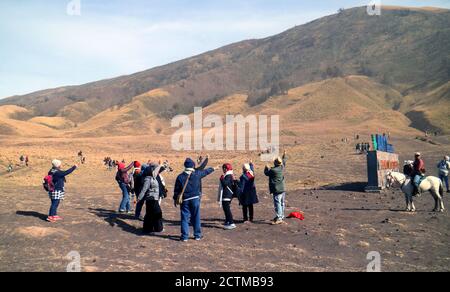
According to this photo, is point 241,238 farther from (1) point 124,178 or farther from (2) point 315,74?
(2) point 315,74

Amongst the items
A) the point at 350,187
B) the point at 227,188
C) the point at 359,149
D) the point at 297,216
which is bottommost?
the point at 297,216

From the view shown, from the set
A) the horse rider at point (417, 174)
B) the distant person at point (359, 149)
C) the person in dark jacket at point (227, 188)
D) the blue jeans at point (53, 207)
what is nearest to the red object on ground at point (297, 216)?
the person in dark jacket at point (227, 188)

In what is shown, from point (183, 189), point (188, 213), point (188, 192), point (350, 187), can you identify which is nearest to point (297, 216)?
point (188, 213)

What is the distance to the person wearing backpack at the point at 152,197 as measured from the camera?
11211 mm

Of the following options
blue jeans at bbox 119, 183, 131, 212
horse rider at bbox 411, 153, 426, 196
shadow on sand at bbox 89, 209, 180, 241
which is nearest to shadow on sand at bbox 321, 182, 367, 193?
horse rider at bbox 411, 153, 426, 196

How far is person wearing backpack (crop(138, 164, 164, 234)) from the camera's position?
36.8ft

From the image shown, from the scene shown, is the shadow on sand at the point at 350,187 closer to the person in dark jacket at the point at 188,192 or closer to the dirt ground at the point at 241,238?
the dirt ground at the point at 241,238

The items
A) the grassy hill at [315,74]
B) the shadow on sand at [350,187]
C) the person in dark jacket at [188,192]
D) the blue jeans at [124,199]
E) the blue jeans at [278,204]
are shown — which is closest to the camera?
the person in dark jacket at [188,192]

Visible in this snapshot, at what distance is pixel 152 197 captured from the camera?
36.8ft

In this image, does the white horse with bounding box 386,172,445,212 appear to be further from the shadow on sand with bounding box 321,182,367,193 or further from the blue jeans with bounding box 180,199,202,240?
the blue jeans with bounding box 180,199,202,240

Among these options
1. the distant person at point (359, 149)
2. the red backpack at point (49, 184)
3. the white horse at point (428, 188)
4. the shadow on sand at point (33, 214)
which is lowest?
the shadow on sand at point (33, 214)

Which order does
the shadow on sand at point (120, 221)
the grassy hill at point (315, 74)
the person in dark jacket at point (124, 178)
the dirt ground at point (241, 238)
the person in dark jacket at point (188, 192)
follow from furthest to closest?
the grassy hill at point (315, 74) → the person in dark jacket at point (124, 178) → the shadow on sand at point (120, 221) → the person in dark jacket at point (188, 192) → the dirt ground at point (241, 238)
